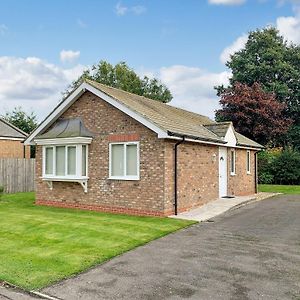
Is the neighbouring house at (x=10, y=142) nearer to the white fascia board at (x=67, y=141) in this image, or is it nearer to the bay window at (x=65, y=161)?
the bay window at (x=65, y=161)

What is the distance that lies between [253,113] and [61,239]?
24.7 metres

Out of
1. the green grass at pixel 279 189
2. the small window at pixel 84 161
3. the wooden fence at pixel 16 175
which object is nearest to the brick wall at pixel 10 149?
the wooden fence at pixel 16 175

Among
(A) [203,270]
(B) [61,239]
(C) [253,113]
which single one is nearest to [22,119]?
(C) [253,113]

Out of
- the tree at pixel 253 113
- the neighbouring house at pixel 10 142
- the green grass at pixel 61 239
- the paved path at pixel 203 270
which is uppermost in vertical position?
the tree at pixel 253 113

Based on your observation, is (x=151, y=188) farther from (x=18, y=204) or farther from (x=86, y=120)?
(x=18, y=204)

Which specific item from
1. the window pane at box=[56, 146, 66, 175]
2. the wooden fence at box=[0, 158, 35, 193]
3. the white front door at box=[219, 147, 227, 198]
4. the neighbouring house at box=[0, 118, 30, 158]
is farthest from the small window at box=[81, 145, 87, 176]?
the neighbouring house at box=[0, 118, 30, 158]

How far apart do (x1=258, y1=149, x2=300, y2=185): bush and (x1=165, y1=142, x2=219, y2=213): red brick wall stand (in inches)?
484

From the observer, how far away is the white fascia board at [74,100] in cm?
1322

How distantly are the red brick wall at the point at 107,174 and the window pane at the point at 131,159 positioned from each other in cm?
34

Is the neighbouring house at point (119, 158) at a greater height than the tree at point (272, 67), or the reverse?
the tree at point (272, 67)

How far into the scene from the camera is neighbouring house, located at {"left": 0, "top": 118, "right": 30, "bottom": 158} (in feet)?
92.9

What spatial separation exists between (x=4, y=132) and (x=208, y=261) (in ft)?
80.8

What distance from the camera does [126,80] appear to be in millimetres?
46344

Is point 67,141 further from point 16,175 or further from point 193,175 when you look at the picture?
point 16,175
